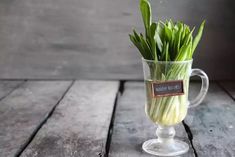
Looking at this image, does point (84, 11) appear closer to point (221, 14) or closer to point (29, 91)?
point (29, 91)

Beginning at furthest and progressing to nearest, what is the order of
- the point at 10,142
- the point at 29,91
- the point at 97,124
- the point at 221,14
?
the point at 221,14 < the point at 29,91 < the point at 97,124 < the point at 10,142

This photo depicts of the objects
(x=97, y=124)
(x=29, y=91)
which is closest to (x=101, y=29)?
(x=29, y=91)

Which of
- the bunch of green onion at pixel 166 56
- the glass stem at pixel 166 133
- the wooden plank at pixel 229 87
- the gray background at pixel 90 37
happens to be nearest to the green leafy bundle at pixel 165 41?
the bunch of green onion at pixel 166 56

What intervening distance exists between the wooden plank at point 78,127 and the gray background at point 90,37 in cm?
23

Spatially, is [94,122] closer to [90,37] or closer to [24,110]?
[24,110]

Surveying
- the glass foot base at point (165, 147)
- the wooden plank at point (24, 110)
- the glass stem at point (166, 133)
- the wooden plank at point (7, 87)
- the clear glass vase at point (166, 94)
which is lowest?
the wooden plank at point (7, 87)

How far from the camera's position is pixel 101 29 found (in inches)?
65.9

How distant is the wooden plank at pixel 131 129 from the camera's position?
866mm

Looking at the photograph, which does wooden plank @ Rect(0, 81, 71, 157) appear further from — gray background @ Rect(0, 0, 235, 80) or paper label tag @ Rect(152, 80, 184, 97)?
paper label tag @ Rect(152, 80, 184, 97)

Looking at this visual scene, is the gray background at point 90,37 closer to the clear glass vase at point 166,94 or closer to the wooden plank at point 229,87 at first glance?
the wooden plank at point 229,87

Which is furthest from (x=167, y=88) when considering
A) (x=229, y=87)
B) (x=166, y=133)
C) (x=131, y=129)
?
(x=229, y=87)

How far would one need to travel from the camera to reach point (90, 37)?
66.1 inches

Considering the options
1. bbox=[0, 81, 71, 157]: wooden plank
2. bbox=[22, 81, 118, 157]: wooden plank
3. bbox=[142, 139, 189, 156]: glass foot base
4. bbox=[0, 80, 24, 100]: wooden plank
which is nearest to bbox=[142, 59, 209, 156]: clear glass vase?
bbox=[142, 139, 189, 156]: glass foot base

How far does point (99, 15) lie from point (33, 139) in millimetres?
823
